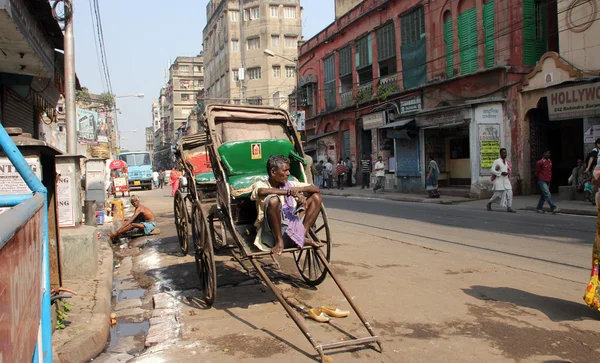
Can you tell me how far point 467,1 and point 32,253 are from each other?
20574mm

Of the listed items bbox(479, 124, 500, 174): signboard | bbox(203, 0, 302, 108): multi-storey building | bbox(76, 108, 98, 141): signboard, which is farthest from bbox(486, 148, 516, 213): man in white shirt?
bbox(203, 0, 302, 108): multi-storey building

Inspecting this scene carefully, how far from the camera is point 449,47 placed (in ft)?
66.2

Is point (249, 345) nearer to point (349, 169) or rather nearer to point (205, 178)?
point (205, 178)

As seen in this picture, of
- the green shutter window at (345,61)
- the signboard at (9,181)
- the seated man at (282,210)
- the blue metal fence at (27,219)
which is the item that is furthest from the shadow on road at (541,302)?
the green shutter window at (345,61)

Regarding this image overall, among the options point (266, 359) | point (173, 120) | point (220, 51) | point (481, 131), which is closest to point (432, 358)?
point (266, 359)

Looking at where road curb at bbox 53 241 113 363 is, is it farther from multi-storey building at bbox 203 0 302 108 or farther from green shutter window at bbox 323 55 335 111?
multi-storey building at bbox 203 0 302 108

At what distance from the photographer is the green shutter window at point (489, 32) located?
58.6 ft

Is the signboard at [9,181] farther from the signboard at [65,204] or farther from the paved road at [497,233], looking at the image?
the paved road at [497,233]

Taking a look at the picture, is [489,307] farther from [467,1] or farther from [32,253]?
[467,1]

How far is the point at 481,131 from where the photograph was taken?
17297mm

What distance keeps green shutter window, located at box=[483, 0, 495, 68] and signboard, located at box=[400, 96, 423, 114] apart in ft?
13.9

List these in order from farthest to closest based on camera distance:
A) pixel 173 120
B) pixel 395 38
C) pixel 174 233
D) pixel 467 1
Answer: pixel 173 120 < pixel 395 38 < pixel 467 1 < pixel 174 233

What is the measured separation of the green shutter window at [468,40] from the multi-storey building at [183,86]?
7656cm

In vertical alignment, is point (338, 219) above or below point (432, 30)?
below
